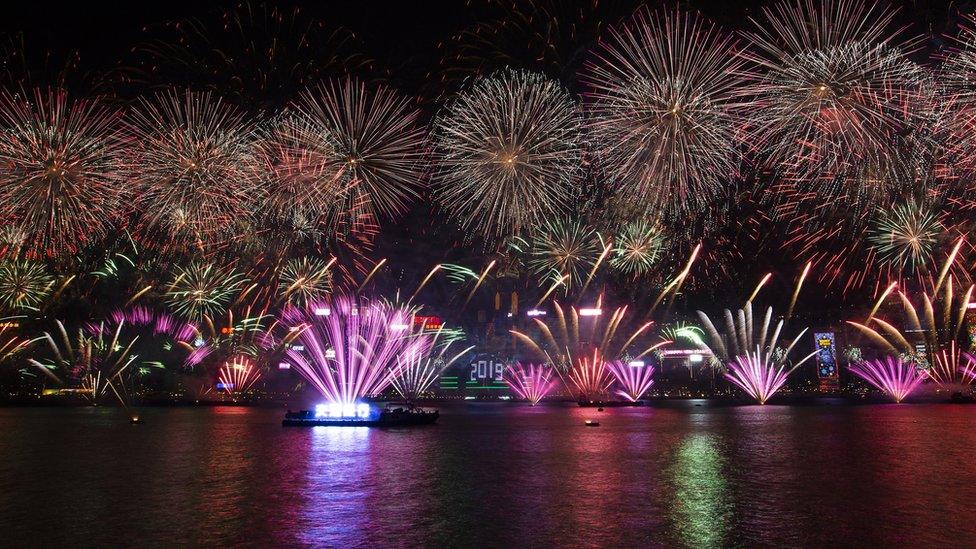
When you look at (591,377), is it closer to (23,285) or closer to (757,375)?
(757,375)

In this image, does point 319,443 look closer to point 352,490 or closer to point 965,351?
point 352,490

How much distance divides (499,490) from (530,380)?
63716 mm

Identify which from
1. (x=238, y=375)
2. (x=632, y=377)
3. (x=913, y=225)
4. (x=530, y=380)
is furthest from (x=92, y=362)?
(x=913, y=225)

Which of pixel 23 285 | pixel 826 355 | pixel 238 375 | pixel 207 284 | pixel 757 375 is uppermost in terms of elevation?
pixel 23 285

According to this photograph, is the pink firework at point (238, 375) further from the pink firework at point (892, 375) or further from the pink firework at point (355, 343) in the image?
the pink firework at point (892, 375)

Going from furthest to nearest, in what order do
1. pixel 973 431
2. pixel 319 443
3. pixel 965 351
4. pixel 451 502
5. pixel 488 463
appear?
pixel 965 351 < pixel 973 431 < pixel 319 443 < pixel 488 463 < pixel 451 502

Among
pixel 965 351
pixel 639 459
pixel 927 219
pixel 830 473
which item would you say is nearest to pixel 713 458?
pixel 639 459

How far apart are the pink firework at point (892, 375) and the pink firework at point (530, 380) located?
2663cm

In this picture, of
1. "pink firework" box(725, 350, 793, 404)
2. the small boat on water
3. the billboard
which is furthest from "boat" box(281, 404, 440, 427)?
the billboard

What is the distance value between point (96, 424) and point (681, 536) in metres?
36.4

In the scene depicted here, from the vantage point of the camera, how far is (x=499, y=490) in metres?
15.7

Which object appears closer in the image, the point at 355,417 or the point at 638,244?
the point at 355,417

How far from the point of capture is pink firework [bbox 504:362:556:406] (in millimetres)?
77500

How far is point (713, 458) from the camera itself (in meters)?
21.1
